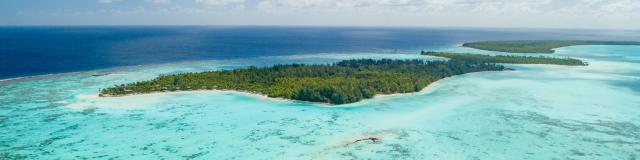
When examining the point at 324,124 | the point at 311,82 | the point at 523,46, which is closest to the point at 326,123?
the point at 324,124

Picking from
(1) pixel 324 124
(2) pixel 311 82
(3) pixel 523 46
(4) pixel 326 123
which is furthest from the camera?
(3) pixel 523 46

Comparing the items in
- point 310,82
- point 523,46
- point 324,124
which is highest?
point 310,82

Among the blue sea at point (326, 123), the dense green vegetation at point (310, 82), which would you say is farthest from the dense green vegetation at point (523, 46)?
the blue sea at point (326, 123)

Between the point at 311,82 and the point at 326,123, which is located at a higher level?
the point at 311,82

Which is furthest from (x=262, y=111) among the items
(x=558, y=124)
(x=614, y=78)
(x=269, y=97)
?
(x=614, y=78)

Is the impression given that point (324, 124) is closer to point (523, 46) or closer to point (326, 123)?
point (326, 123)

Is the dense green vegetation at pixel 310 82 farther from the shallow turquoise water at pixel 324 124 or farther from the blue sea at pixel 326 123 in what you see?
the shallow turquoise water at pixel 324 124

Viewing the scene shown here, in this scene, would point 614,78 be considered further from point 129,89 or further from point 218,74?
point 129,89

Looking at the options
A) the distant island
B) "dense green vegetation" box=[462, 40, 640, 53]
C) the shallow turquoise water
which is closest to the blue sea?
the shallow turquoise water
